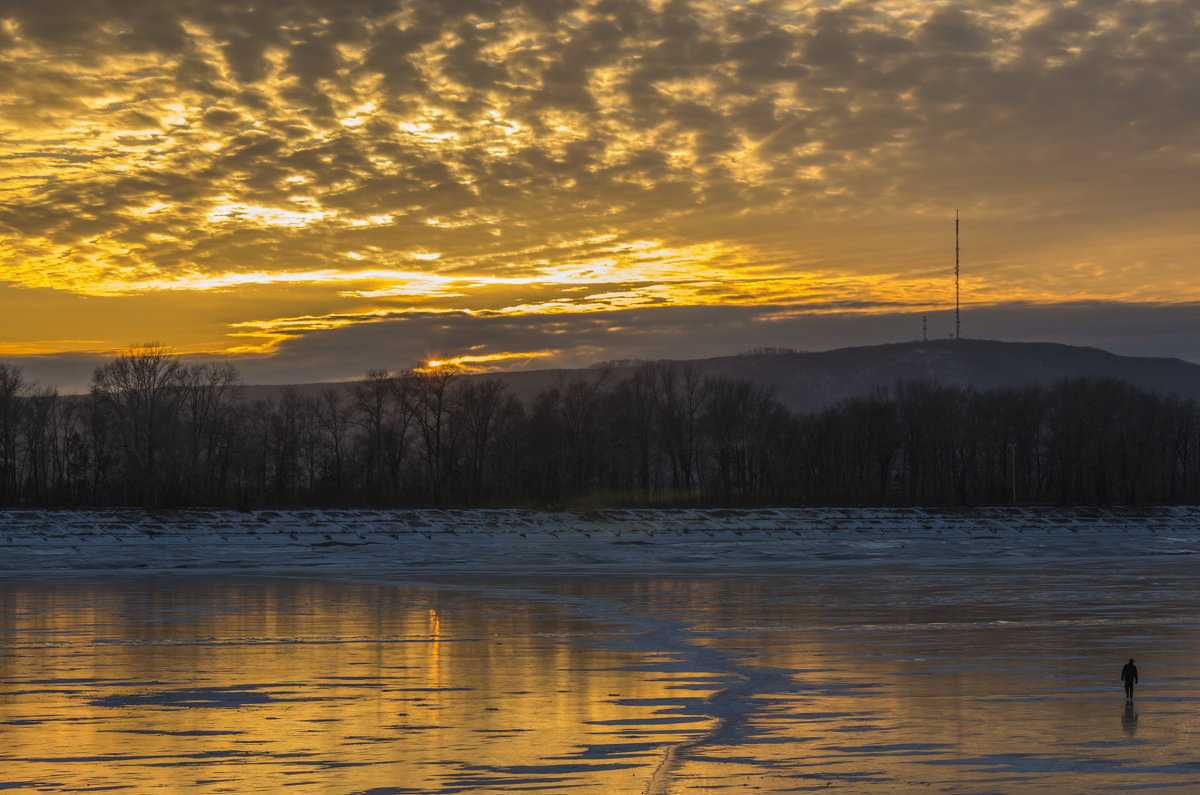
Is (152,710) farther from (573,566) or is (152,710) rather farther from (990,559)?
(990,559)

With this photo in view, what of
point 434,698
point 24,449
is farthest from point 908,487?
point 434,698

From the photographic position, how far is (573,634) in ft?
87.6

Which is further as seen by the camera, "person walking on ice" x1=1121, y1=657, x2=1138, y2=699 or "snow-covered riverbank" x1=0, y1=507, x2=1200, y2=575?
"snow-covered riverbank" x1=0, y1=507, x2=1200, y2=575

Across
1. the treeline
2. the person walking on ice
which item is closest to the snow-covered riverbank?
the treeline

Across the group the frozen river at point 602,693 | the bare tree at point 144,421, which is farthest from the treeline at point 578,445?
the frozen river at point 602,693

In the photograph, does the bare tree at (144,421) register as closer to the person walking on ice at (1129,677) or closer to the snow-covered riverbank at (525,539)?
the snow-covered riverbank at (525,539)

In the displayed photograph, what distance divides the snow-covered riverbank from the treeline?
615 inches

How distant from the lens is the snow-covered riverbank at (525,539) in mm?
58594

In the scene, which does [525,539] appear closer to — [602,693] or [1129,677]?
[602,693]

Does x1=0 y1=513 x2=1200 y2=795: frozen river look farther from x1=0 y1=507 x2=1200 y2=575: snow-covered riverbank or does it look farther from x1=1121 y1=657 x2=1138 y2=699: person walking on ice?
x1=0 y1=507 x2=1200 y2=575: snow-covered riverbank

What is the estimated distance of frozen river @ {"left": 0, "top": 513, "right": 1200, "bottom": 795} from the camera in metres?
13.2

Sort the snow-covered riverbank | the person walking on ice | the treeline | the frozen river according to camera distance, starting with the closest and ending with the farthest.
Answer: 1. the frozen river
2. the person walking on ice
3. the snow-covered riverbank
4. the treeline

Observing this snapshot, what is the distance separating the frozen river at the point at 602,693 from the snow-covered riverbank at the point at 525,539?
21039 mm

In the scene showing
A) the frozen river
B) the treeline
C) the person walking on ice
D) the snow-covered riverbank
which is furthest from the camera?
the treeline
